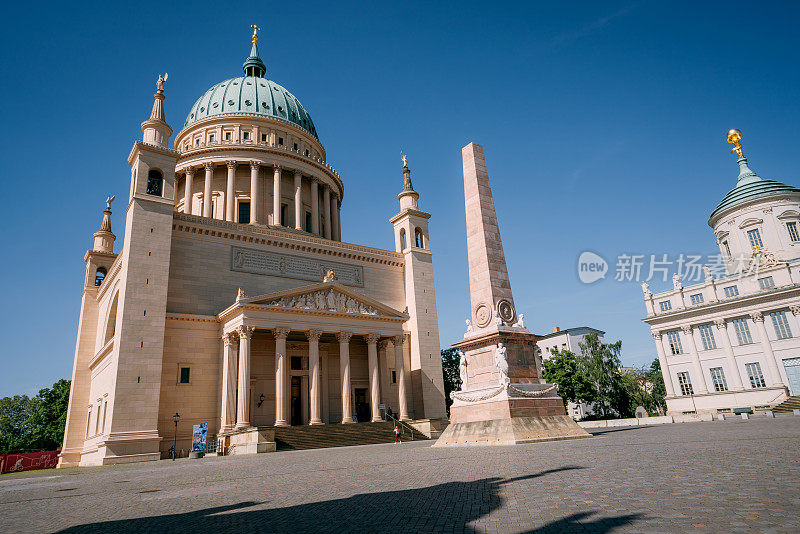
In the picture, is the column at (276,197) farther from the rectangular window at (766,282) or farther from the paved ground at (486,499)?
the rectangular window at (766,282)

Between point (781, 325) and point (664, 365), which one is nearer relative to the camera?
point (781, 325)

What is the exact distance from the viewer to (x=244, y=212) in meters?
53.8

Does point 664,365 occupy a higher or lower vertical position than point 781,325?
lower

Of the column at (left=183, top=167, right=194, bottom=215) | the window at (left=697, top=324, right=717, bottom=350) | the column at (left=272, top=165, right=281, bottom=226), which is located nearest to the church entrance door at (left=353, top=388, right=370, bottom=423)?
the column at (left=272, top=165, right=281, bottom=226)

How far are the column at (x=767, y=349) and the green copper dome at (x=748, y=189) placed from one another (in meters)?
17.0

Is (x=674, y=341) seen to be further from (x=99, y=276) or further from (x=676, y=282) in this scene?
(x=99, y=276)

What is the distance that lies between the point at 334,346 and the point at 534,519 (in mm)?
36348

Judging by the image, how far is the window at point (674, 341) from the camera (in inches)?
2229

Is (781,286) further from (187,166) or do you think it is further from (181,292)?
(187,166)

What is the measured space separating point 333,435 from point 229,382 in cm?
799

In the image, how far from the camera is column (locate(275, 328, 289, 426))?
1312 inches

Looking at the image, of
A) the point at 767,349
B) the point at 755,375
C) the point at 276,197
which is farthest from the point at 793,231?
the point at 276,197

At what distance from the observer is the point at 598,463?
1028 centimetres

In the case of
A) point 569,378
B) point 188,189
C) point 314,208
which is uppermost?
point 188,189
